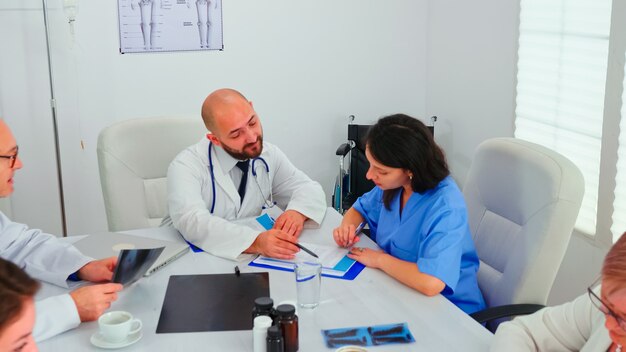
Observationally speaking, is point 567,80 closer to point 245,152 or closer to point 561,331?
point 245,152

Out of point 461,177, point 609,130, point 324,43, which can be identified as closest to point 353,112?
point 324,43

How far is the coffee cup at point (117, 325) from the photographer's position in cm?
165

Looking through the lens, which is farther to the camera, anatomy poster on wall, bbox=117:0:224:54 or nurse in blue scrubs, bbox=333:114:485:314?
anatomy poster on wall, bbox=117:0:224:54

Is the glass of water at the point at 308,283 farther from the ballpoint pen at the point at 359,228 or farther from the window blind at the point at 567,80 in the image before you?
the window blind at the point at 567,80

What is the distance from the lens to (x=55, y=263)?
2.07 metres

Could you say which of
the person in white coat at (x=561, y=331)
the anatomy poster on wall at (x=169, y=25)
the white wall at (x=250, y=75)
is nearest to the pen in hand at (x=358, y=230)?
the person in white coat at (x=561, y=331)

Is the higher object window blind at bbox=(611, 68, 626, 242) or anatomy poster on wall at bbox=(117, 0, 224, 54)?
anatomy poster on wall at bbox=(117, 0, 224, 54)

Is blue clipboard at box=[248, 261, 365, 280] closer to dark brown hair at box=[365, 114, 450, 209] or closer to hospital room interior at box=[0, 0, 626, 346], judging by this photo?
dark brown hair at box=[365, 114, 450, 209]

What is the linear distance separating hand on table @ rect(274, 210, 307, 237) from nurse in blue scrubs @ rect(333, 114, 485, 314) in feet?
0.60

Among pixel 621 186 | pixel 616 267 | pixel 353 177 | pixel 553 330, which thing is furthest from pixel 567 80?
pixel 616 267

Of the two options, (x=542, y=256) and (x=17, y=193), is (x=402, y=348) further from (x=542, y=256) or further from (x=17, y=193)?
(x=17, y=193)

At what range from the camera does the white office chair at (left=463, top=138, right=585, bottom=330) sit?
1.95m

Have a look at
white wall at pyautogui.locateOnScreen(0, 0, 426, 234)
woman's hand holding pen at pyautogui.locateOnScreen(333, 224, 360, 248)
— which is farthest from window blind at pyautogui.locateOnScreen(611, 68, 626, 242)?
white wall at pyautogui.locateOnScreen(0, 0, 426, 234)

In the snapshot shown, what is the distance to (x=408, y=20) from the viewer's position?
14.0 ft
